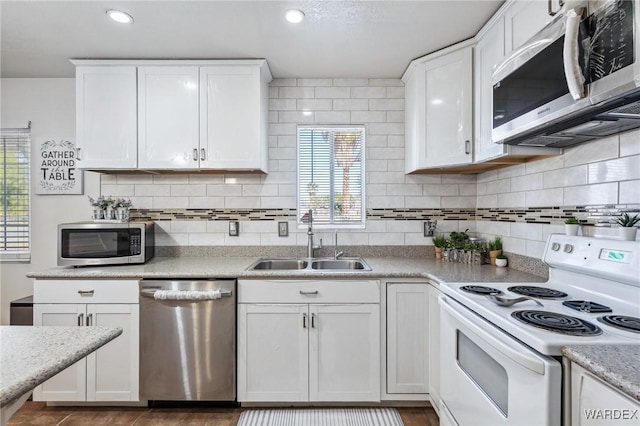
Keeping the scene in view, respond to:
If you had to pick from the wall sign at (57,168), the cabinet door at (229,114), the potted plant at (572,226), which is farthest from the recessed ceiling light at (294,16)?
the wall sign at (57,168)

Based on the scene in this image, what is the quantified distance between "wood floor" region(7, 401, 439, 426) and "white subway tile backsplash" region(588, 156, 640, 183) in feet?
5.25

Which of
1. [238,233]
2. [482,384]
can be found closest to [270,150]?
[238,233]

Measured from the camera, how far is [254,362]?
2031mm

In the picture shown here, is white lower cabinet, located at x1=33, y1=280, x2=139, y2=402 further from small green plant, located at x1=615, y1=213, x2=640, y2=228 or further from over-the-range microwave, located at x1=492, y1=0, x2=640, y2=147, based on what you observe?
small green plant, located at x1=615, y1=213, x2=640, y2=228

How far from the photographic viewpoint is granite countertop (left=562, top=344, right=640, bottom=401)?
72cm

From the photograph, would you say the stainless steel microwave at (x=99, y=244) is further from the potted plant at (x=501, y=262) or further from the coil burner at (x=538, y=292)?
the potted plant at (x=501, y=262)

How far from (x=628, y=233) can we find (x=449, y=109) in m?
1.23

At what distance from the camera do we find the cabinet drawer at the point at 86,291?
203 centimetres

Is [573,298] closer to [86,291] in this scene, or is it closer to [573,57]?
[573,57]

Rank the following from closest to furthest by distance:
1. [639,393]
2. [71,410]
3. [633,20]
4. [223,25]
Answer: [639,393], [633,20], [223,25], [71,410]

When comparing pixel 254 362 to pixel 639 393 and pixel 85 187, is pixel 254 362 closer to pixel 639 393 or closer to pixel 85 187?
pixel 639 393

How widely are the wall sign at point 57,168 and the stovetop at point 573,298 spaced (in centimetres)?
294

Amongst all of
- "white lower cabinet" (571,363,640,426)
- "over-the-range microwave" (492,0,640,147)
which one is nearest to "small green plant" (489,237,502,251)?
"over-the-range microwave" (492,0,640,147)

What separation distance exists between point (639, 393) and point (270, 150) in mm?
2450
